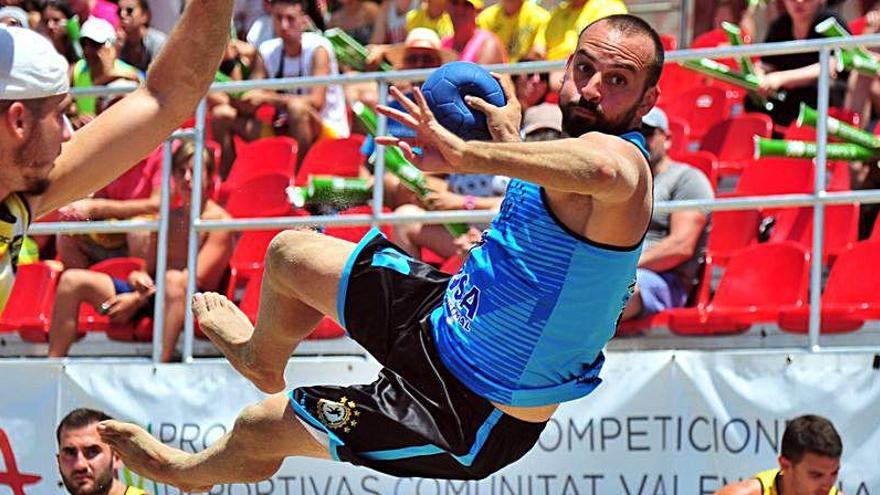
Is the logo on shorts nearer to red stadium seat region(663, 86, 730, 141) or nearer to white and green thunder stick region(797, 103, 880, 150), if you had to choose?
white and green thunder stick region(797, 103, 880, 150)

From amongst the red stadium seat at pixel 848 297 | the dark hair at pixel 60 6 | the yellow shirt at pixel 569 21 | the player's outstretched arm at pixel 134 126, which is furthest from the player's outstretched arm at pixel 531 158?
the dark hair at pixel 60 6

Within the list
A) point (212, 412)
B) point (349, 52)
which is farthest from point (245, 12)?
point (212, 412)

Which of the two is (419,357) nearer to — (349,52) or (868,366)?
(868,366)

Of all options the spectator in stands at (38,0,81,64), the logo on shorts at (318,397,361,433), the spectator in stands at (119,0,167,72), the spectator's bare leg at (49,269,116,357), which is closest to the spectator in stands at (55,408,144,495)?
the spectator's bare leg at (49,269,116,357)

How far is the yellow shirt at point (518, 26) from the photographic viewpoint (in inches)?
428

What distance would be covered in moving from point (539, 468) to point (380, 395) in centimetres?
256

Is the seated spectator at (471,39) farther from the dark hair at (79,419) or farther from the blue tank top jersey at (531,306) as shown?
the blue tank top jersey at (531,306)

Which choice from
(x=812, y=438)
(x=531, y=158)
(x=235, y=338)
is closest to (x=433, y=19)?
(x=812, y=438)

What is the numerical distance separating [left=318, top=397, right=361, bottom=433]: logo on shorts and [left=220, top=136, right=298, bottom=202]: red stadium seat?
4.65m

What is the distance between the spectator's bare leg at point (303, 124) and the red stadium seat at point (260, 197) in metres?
0.53

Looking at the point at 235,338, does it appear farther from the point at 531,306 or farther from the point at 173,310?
the point at 173,310

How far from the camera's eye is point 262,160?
10.1m

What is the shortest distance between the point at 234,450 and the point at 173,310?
3.23 m

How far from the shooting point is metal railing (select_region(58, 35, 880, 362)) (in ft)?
23.8
